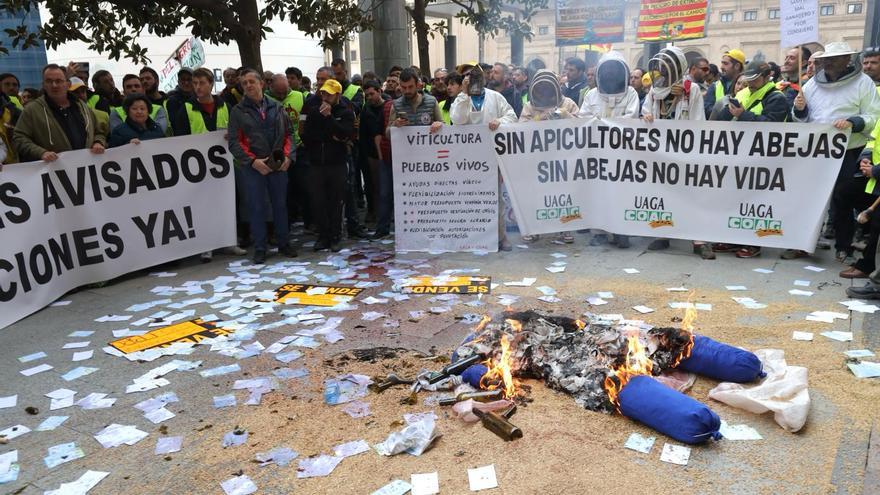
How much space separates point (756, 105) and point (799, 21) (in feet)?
3.29

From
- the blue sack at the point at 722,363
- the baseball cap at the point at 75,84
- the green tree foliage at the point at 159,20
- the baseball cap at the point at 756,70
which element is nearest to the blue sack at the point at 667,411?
the blue sack at the point at 722,363

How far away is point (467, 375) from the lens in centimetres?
427

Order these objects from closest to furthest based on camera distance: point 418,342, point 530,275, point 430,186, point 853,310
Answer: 1. point 418,342
2. point 853,310
3. point 530,275
4. point 430,186

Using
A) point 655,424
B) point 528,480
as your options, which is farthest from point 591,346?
point 528,480

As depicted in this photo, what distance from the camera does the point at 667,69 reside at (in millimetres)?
7242

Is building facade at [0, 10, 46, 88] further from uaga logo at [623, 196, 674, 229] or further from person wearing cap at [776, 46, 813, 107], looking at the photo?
person wearing cap at [776, 46, 813, 107]

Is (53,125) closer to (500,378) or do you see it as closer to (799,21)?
(500,378)

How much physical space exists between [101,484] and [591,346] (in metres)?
2.96

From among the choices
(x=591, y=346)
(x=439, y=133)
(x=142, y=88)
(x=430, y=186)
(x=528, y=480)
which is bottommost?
(x=528, y=480)

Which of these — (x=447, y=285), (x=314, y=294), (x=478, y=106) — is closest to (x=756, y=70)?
(x=478, y=106)

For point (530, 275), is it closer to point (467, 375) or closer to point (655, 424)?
point (467, 375)

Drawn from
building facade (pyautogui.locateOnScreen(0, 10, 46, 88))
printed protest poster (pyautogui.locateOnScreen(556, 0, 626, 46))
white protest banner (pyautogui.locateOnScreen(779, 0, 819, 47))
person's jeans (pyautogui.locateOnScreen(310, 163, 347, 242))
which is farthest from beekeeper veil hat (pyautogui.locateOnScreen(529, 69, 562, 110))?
building facade (pyautogui.locateOnScreen(0, 10, 46, 88))

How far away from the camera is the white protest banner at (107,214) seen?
243 inches

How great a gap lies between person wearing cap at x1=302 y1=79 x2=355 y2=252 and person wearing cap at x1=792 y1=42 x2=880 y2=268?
5273 millimetres
